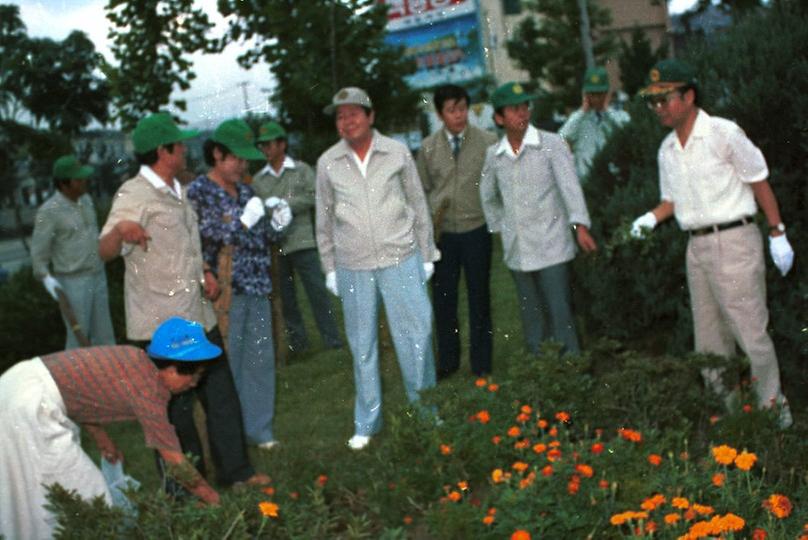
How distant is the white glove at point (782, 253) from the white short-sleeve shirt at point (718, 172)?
0.17 meters

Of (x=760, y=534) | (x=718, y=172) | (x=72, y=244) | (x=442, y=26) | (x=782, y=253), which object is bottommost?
(x=760, y=534)

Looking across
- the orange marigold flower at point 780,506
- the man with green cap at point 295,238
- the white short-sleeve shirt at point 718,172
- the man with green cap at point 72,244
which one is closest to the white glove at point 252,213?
the man with green cap at point 72,244

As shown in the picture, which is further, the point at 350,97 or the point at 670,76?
the point at 350,97

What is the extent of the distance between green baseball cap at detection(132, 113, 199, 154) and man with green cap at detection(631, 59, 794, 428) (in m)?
2.23

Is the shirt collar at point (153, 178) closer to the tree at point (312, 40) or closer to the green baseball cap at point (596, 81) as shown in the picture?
the tree at point (312, 40)

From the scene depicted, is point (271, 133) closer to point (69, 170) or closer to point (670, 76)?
point (69, 170)

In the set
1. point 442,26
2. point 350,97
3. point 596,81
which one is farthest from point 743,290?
point 442,26

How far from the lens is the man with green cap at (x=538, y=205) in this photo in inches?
282

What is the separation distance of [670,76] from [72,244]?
14.6 feet

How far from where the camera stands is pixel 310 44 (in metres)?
8.20

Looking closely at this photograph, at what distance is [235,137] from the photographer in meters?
6.40

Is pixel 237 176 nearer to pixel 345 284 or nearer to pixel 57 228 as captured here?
pixel 345 284

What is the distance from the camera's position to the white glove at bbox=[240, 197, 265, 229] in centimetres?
656

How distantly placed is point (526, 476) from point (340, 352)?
5.60 meters
